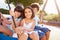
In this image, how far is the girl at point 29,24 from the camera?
56.5 inches

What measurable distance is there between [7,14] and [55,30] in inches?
17.2

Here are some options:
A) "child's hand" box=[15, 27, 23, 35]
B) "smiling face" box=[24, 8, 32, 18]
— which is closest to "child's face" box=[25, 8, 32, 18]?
"smiling face" box=[24, 8, 32, 18]

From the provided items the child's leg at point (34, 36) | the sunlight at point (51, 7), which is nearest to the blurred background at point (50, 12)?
the sunlight at point (51, 7)

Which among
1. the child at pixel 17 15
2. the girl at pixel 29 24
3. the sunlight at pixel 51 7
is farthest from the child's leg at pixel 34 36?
the sunlight at pixel 51 7

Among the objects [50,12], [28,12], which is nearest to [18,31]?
[28,12]

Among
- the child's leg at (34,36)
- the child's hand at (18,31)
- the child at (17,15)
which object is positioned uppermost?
the child at (17,15)

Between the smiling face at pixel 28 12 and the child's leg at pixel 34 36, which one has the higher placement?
the smiling face at pixel 28 12

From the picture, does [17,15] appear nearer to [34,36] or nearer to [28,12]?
[28,12]

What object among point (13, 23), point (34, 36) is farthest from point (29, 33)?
point (13, 23)

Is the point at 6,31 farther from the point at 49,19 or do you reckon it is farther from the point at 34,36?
the point at 49,19

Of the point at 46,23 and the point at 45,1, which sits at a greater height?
the point at 45,1

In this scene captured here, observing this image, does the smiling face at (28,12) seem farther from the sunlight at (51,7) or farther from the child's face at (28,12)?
the sunlight at (51,7)

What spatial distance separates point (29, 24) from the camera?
4.78 feet

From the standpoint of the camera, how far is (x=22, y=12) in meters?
1.46
